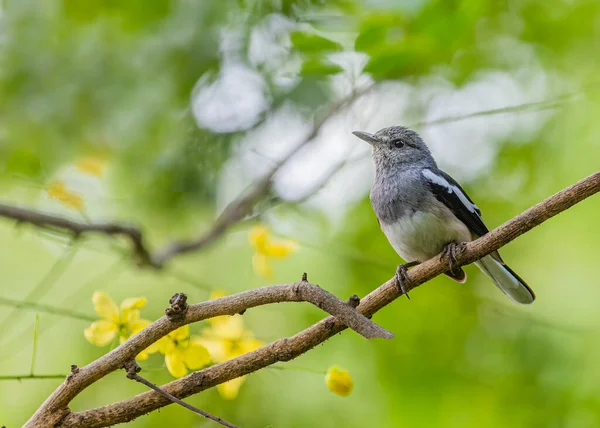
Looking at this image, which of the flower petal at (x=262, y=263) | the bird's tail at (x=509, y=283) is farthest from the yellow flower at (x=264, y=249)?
the bird's tail at (x=509, y=283)

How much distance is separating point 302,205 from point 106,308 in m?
2.58

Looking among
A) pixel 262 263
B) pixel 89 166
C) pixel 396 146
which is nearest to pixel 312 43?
pixel 262 263

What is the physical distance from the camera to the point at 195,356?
2.49m

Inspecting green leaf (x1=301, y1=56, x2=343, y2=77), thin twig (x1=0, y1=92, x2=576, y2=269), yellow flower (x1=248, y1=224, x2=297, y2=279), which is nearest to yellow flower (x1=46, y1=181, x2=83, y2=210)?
thin twig (x1=0, y1=92, x2=576, y2=269)

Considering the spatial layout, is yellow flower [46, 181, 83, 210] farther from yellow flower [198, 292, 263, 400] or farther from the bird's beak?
the bird's beak

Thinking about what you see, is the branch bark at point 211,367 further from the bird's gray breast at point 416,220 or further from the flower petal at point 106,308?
the bird's gray breast at point 416,220

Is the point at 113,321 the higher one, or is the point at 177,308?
the point at 113,321

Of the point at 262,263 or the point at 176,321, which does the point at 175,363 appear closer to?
the point at 176,321

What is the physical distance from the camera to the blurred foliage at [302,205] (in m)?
4.33

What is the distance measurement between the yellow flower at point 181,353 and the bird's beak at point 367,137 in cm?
223

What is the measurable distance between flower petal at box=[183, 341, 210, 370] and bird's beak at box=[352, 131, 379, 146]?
7.31 ft

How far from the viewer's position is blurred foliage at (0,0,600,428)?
4.33 metres

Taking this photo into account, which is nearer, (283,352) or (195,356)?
(283,352)

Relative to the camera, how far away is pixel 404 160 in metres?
4.38
